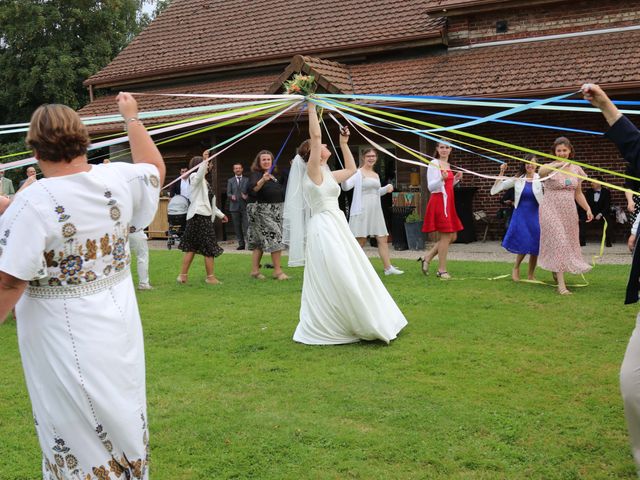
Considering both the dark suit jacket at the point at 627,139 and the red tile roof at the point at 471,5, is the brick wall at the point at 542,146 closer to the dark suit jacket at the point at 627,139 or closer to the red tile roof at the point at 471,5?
the red tile roof at the point at 471,5

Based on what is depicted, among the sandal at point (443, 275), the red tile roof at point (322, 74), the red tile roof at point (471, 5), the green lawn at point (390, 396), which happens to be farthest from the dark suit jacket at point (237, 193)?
the green lawn at point (390, 396)

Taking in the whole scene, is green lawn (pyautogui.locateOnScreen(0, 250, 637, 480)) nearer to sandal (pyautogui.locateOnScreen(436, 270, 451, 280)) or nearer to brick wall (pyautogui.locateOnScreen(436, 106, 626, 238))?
sandal (pyautogui.locateOnScreen(436, 270, 451, 280))

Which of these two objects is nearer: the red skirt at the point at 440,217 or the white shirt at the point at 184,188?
the red skirt at the point at 440,217

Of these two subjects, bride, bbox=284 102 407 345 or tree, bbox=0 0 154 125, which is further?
tree, bbox=0 0 154 125

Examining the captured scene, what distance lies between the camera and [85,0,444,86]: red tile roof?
17250 mm

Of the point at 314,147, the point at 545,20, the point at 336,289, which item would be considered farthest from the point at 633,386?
the point at 545,20

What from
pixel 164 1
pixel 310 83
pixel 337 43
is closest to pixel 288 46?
pixel 337 43

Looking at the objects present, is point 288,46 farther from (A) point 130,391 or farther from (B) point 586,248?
(A) point 130,391

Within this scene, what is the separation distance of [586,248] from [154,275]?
819cm

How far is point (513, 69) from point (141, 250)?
29.6ft

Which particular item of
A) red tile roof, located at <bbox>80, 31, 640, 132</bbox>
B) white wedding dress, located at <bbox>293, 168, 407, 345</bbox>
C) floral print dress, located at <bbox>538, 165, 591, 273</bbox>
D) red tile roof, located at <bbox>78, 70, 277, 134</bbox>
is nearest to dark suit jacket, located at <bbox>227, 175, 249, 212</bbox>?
red tile roof, located at <bbox>80, 31, 640, 132</bbox>

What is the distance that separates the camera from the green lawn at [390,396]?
379 cm

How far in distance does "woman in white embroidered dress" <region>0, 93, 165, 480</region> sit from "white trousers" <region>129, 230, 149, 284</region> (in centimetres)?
649

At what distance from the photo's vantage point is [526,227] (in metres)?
9.04
